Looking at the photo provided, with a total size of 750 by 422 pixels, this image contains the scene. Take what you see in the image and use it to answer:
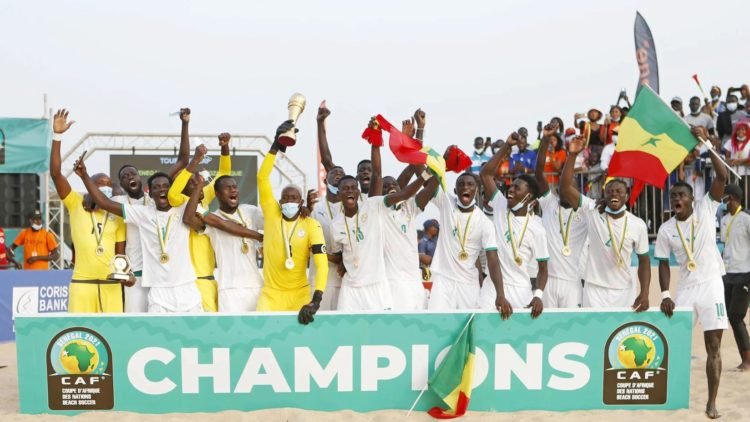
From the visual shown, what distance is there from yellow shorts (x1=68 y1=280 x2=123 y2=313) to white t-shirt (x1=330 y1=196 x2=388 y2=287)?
2246mm

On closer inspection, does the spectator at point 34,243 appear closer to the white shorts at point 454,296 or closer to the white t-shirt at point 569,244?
the white shorts at point 454,296

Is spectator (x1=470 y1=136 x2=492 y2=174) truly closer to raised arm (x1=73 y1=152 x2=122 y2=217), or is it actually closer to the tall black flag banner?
the tall black flag banner

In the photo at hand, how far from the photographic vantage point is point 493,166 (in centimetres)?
767

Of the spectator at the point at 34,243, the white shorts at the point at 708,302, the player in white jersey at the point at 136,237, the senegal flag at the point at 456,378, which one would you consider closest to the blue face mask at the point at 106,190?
the player in white jersey at the point at 136,237

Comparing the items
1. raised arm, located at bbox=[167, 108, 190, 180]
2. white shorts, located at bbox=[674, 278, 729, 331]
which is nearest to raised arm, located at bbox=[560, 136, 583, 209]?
white shorts, located at bbox=[674, 278, 729, 331]

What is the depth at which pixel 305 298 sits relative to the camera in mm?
7199

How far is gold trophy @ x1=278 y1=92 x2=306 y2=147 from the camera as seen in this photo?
22.8ft

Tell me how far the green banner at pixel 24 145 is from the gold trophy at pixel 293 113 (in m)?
10.9

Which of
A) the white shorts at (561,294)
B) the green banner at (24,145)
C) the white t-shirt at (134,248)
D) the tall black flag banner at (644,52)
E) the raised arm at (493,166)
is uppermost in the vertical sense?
the tall black flag banner at (644,52)

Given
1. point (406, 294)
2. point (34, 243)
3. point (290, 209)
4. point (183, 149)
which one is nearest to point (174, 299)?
point (290, 209)

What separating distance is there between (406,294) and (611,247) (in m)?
2.03

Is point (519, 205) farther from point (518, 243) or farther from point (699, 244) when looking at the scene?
point (699, 244)

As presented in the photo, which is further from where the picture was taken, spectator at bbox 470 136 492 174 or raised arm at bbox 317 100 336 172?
spectator at bbox 470 136 492 174

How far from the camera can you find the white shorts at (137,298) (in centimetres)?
749
